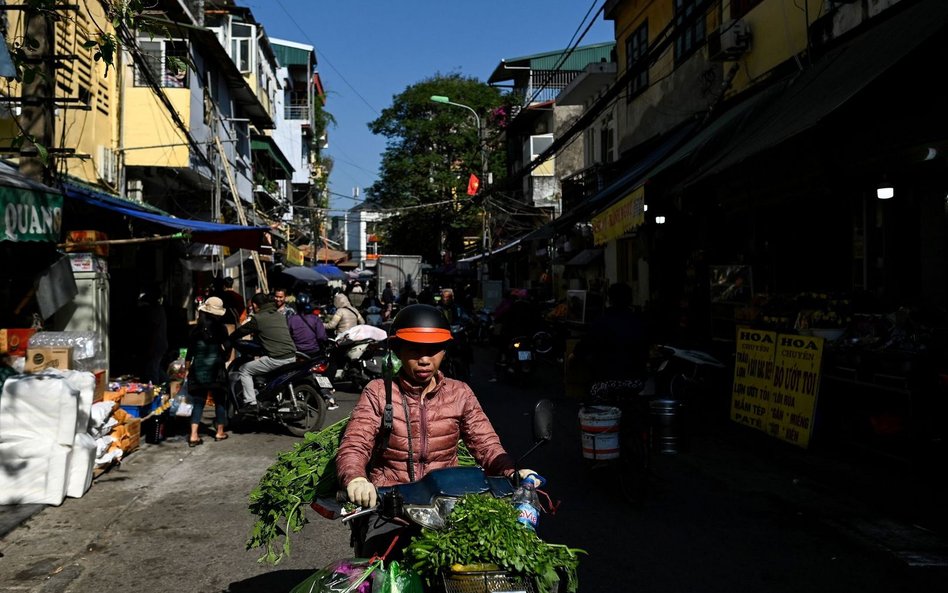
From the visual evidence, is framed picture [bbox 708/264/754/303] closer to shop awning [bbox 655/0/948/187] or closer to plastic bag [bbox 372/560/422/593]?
shop awning [bbox 655/0/948/187]

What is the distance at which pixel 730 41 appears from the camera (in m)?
14.1

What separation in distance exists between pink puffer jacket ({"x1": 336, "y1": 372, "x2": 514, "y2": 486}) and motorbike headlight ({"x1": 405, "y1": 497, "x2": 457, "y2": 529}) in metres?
0.65

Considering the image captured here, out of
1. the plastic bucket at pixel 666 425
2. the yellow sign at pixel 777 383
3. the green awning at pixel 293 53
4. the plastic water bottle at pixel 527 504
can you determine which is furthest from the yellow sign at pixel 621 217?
the green awning at pixel 293 53

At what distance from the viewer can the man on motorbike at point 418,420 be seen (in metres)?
3.36

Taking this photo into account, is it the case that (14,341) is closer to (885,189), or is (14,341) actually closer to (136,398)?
(136,398)

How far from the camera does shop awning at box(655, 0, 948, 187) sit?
6.84 metres

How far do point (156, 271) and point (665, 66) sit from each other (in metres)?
12.9

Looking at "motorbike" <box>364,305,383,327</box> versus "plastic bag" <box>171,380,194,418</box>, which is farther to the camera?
"motorbike" <box>364,305,383,327</box>

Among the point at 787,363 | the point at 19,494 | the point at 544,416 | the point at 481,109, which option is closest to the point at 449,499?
the point at 544,416

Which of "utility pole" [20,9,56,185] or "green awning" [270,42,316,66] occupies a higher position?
"green awning" [270,42,316,66]

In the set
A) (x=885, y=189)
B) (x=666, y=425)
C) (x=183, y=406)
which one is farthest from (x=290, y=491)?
(x=885, y=189)

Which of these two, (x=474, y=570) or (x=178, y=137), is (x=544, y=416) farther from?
(x=178, y=137)

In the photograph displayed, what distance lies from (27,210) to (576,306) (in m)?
14.3

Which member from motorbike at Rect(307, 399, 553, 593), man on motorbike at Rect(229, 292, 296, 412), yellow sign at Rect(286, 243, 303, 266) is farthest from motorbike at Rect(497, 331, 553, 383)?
yellow sign at Rect(286, 243, 303, 266)
